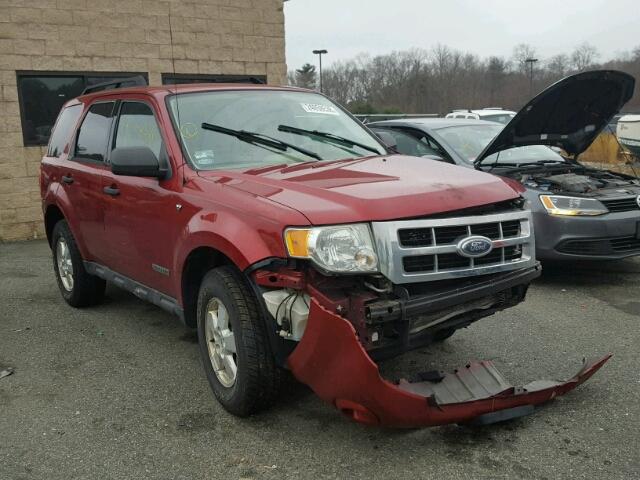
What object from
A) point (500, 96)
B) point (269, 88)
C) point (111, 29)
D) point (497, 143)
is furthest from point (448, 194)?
point (500, 96)

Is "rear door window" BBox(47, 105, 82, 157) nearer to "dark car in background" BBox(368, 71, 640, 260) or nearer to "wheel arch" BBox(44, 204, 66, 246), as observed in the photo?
"wheel arch" BBox(44, 204, 66, 246)

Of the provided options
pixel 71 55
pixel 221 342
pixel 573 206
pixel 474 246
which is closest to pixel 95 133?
pixel 221 342

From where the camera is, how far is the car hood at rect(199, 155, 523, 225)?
3107 millimetres

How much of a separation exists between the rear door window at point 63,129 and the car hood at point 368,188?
2621 mm

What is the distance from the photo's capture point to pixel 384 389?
2836mm

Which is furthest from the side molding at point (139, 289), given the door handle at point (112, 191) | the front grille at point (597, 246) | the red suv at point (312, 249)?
the front grille at point (597, 246)

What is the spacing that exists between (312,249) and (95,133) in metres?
3.14

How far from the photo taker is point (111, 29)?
407 inches

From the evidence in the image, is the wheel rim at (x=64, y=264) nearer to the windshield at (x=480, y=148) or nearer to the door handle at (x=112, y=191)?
the door handle at (x=112, y=191)

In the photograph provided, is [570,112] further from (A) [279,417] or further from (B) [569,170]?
(A) [279,417]

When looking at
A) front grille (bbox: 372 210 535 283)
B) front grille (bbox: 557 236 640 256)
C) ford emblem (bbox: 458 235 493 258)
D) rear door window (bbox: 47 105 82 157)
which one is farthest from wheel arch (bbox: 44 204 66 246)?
front grille (bbox: 557 236 640 256)

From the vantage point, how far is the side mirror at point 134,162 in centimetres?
389

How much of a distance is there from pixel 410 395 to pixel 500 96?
60491mm

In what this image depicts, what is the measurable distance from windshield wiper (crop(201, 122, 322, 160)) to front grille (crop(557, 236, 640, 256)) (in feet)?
9.92
